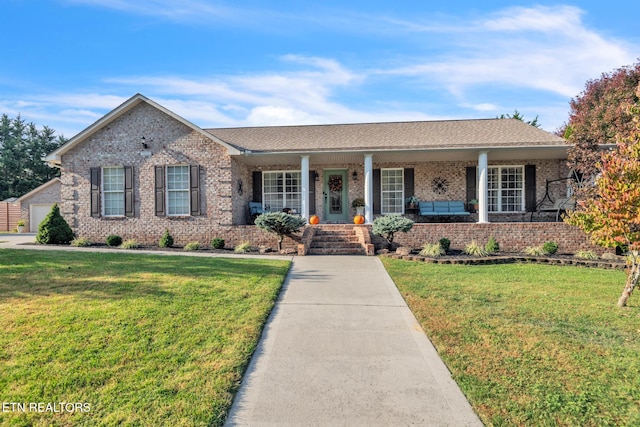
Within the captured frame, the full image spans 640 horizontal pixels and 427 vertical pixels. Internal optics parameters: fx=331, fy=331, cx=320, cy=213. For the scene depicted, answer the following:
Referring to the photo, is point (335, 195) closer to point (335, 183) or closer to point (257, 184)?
point (335, 183)

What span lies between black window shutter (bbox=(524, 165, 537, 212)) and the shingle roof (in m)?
1.57

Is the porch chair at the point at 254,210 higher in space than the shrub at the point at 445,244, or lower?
higher

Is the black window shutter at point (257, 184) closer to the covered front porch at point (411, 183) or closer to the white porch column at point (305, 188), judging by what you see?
the covered front porch at point (411, 183)

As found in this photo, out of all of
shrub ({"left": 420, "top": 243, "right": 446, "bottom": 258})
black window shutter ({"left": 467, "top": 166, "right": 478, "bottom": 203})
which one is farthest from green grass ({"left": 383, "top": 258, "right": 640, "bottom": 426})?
black window shutter ({"left": 467, "top": 166, "right": 478, "bottom": 203})

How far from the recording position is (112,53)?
10.6m

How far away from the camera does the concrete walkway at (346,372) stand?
2.45 metres

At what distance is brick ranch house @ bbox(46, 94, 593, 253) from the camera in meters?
11.6

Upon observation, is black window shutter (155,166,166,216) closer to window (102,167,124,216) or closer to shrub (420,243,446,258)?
window (102,167,124,216)

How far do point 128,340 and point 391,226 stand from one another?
26.1 feet

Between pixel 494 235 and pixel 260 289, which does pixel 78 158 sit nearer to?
pixel 260 289

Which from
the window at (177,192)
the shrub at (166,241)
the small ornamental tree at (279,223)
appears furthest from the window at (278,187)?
the shrub at (166,241)

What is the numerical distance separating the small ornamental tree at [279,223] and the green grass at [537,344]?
443cm

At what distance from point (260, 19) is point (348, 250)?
22.5 ft

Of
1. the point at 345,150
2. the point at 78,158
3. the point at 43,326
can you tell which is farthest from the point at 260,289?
the point at 78,158
